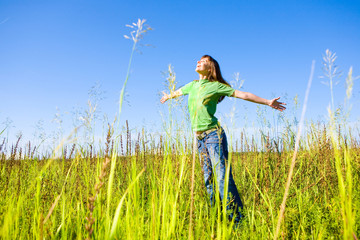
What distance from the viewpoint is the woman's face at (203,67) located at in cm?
302

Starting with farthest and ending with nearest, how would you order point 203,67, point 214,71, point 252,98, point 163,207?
point 214,71 < point 203,67 < point 252,98 < point 163,207

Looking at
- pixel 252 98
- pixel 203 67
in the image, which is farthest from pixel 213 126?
pixel 203 67

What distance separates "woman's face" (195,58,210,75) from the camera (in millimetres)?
3023

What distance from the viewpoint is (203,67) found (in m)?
3.04

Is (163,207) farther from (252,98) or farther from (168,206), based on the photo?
(252,98)

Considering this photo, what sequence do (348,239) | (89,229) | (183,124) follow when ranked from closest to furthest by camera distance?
(89,229), (348,239), (183,124)

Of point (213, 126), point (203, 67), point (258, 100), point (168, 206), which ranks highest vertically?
point (203, 67)

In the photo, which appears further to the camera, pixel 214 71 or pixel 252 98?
pixel 214 71

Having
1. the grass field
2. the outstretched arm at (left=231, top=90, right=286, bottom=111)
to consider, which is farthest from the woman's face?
the grass field

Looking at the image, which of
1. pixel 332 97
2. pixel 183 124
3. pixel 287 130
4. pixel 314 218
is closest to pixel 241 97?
pixel 183 124

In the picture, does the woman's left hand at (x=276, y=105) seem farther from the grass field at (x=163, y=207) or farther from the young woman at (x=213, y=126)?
the grass field at (x=163, y=207)

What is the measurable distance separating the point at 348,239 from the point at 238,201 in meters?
1.70

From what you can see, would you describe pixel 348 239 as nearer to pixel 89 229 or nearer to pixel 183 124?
pixel 89 229

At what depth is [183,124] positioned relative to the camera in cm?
184
